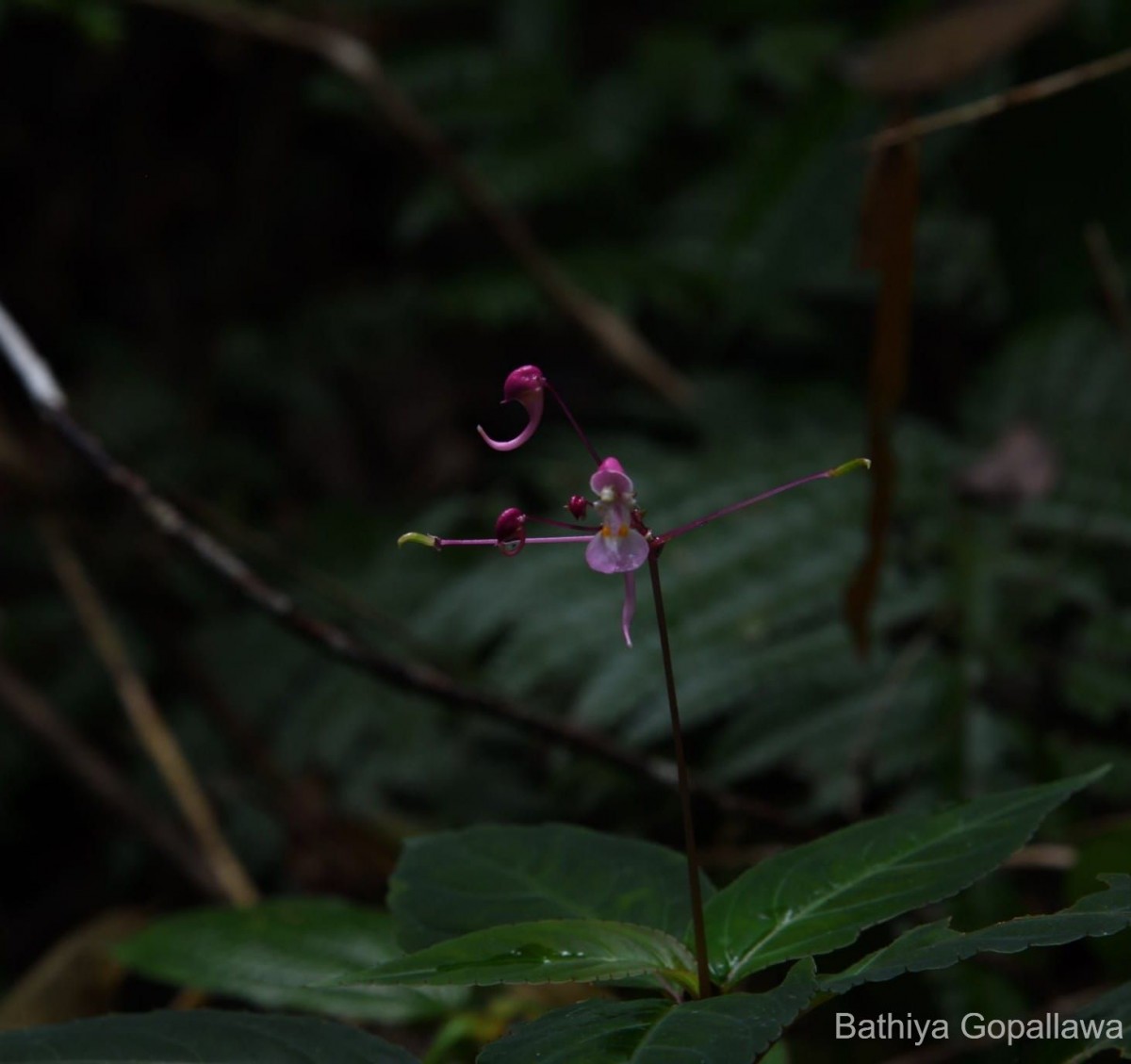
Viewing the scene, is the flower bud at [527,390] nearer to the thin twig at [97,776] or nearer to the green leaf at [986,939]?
the green leaf at [986,939]

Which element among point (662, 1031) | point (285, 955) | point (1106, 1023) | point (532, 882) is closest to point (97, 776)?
point (285, 955)

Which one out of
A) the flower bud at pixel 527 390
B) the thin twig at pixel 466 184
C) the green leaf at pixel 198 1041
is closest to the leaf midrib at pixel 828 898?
the green leaf at pixel 198 1041

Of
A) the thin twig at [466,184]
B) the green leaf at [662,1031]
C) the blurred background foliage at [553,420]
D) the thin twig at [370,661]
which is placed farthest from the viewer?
the thin twig at [466,184]

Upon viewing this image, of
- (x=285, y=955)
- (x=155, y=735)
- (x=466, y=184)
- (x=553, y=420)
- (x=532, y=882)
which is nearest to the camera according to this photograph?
(x=532, y=882)

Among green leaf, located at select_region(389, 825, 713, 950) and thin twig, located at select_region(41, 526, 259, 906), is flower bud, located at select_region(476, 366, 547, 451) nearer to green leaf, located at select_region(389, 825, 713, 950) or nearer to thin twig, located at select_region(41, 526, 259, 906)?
green leaf, located at select_region(389, 825, 713, 950)

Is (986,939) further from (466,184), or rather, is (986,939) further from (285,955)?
(466,184)

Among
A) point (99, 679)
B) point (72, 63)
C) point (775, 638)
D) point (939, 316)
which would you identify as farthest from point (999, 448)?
point (72, 63)
